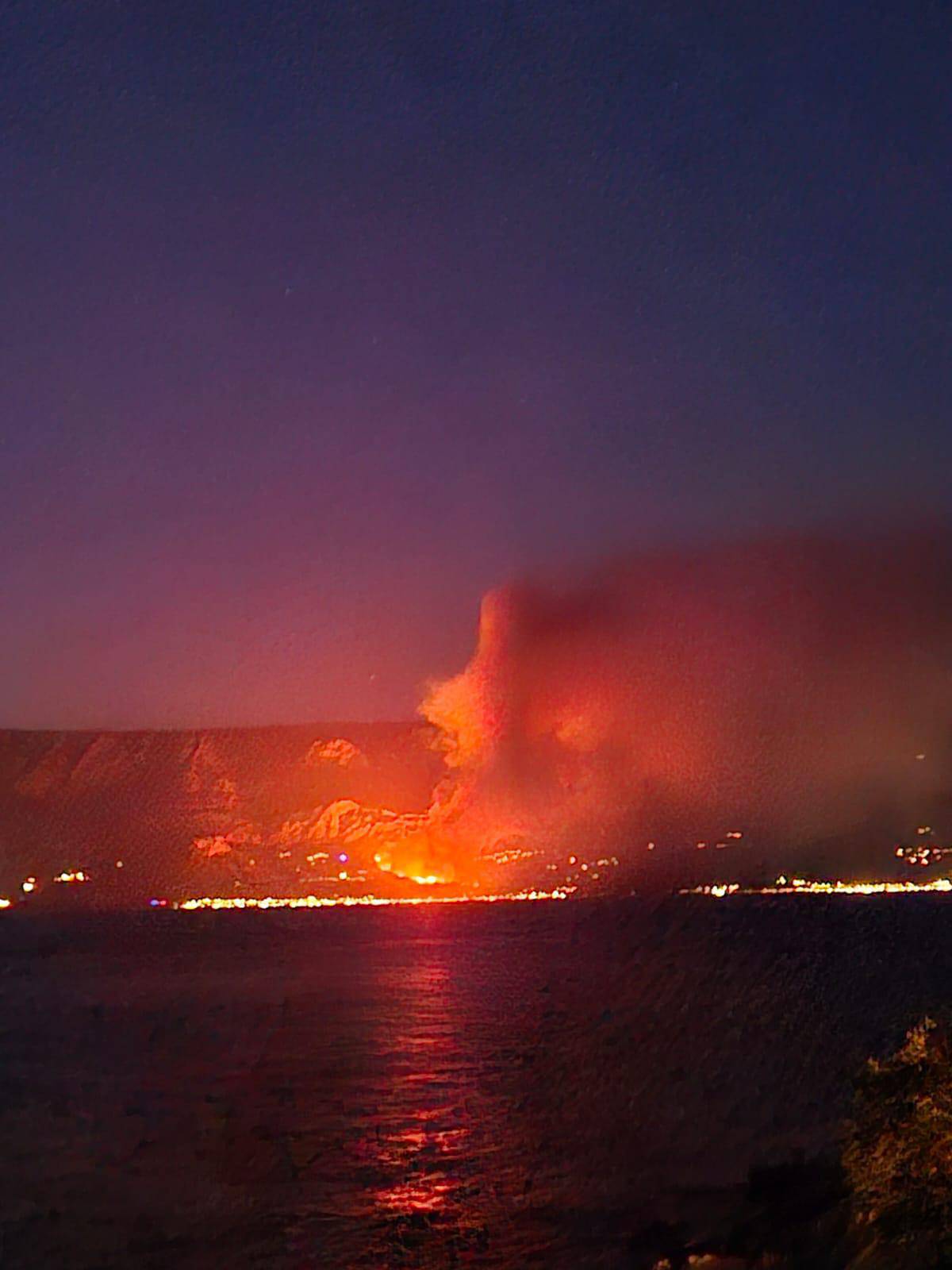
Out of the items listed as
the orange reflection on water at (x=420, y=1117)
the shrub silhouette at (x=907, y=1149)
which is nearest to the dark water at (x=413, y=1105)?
the orange reflection on water at (x=420, y=1117)

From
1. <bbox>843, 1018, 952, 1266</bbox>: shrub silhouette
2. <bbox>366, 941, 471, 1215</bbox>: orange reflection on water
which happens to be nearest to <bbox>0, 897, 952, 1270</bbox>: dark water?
<bbox>366, 941, 471, 1215</bbox>: orange reflection on water

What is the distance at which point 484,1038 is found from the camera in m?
58.8

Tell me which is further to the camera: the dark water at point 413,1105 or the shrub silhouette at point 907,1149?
the dark water at point 413,1105

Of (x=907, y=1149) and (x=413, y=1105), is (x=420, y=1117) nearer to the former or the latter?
(x=413, y=1105)

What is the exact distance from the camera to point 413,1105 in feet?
136

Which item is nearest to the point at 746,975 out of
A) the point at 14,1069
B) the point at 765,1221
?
the point at 14,1069

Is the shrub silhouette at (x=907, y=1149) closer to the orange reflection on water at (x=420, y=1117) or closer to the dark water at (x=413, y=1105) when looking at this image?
the dark water at (x=413, y=1105)

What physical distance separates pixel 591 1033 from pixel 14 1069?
71.2ft

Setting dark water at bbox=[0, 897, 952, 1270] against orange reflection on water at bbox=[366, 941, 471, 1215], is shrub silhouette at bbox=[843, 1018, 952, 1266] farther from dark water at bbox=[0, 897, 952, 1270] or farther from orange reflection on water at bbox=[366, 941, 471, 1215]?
orange reflection on water at bbox=[366, 941, 471, 1215]

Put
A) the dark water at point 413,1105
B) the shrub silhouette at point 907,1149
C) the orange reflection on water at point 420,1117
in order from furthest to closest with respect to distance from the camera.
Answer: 1. the orange reflection on water at point 420,1117
2. the dark water at point 413,1105
3. the shrub silhouette at point 907,1149

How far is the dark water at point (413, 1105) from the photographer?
1066 inches

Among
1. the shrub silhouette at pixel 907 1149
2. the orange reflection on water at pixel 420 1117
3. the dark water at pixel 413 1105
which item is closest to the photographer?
the shrub silhouette at pixel 907 1149

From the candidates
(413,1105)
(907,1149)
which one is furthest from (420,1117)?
(907,1149)

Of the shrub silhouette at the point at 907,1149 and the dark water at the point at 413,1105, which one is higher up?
the shrub silhouette at the point at 907,1149
